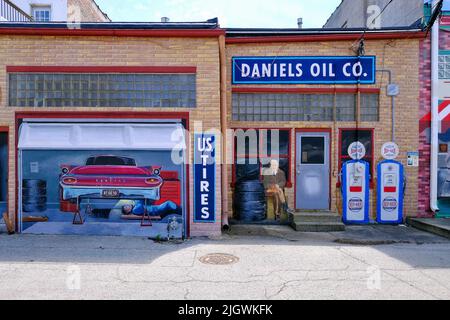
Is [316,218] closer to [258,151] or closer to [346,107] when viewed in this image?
[258,151]

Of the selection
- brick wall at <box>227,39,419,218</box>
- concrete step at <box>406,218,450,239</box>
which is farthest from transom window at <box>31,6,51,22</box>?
concrete step at <box>406,218,450,239</box>

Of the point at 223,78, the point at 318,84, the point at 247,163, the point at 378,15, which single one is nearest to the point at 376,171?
the point at 318,84

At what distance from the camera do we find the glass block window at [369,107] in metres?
9.17

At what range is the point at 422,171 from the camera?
356 inches

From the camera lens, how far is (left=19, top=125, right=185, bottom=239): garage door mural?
7.76m

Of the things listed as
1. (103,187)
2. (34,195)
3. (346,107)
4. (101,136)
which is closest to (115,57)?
(101,136)

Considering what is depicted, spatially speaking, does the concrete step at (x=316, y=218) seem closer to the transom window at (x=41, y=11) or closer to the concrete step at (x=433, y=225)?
the concrete step at (x=433, y=225)

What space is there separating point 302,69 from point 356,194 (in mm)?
3560

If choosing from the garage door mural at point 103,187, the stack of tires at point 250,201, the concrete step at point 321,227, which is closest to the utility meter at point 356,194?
the concrete step at point 321,227

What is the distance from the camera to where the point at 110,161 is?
7805mm

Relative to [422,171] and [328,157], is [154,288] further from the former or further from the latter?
[422,171]

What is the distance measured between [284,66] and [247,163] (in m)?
2.70

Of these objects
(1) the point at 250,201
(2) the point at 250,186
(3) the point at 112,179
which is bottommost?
(1) the point at 250,201

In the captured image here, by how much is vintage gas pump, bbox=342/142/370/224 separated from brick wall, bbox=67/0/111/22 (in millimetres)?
16995
